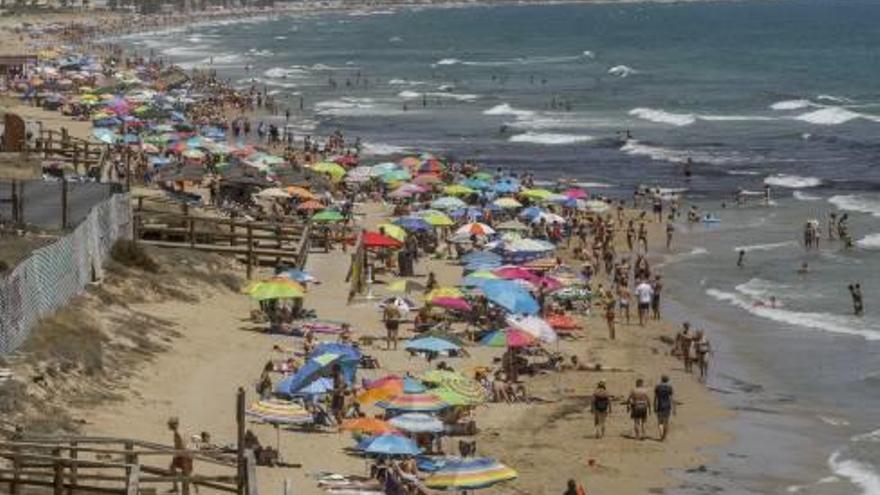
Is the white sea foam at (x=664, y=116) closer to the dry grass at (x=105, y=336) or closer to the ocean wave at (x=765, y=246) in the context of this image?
the ocean wave at (x=765, y=246)

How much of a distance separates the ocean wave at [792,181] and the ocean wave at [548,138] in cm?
1350

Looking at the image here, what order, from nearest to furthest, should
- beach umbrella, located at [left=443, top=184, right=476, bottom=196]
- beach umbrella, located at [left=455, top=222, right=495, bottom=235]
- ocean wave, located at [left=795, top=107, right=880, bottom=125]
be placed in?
1. beach umbrella, located at [left=455, top=222, right=495, bottom=235]
2. beach umbrella, located at [left=443, top=184, right=476, bottom=196]
3. ocean wave, located at [left=795, top=107, right=880, bottom=125]

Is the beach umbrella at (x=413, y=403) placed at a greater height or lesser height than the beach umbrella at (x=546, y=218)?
greater

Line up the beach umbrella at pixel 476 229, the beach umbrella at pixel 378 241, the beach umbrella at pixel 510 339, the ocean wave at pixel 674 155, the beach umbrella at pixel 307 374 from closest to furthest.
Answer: the beach umbrella at pixel 307 374 < the beach umbrella at pixel 510 339 < the beach umbrella at pixel 378 241 < the beach umbrella at pixel 476 229 < the ocean wave at pixel 674 155

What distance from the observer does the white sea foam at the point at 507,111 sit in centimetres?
8132

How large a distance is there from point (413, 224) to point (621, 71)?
74547 mm

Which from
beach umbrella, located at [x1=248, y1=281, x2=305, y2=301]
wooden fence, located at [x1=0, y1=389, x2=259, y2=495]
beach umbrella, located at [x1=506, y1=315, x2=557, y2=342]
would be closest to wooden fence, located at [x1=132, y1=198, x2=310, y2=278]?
beach umbrella, located at [x1=248, y1=281, x2=305, y2=301]

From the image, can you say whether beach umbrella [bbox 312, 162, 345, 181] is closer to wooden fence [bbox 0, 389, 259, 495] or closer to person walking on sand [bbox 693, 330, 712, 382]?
person walking on sand [bbox 693, 330, 712, 382]

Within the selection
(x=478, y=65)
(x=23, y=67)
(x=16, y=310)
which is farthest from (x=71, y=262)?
(x=478, y=65)

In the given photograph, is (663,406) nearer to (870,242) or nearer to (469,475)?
(469,475)

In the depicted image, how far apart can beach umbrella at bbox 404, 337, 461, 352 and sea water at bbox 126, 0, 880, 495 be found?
497 cm

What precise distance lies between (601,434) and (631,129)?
51.3m

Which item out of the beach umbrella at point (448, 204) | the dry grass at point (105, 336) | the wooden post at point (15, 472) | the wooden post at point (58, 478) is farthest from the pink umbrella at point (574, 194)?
the wooden post at point (58, 478)

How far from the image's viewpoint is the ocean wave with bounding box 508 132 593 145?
225ft
